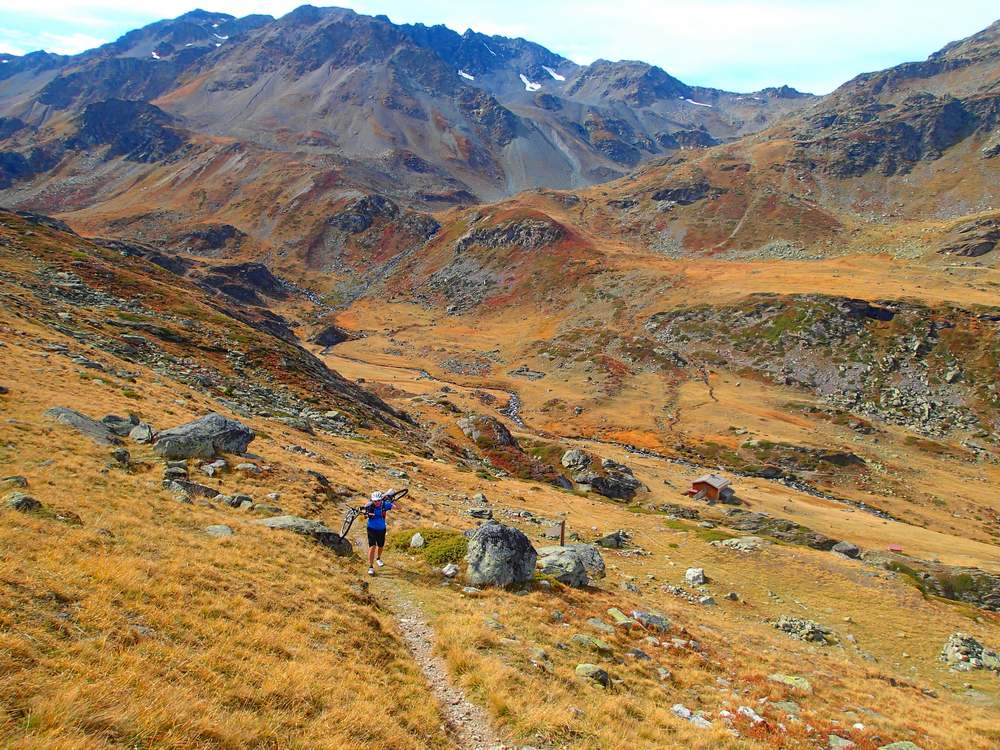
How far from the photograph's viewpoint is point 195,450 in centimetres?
2442

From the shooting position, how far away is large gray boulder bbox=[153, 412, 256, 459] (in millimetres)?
24000

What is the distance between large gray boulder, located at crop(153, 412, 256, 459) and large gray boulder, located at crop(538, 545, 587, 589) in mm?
15978

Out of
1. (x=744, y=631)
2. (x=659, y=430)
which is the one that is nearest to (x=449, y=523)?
(x=744, y=631)

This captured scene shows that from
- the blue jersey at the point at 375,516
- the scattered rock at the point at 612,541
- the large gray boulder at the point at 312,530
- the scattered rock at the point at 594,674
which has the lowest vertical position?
the scattered rock at the point at 612,541

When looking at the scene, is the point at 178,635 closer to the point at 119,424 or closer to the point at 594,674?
the point at 594,674

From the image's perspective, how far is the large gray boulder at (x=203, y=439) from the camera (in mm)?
24000

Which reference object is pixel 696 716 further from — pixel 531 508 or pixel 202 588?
pixel 531 508

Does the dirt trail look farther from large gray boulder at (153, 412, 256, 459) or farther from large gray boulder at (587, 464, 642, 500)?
large gray boulder at (587, 464, 642, 500)

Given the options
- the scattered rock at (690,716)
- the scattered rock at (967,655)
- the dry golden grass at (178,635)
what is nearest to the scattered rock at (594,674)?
the scattered rock at (690,716)

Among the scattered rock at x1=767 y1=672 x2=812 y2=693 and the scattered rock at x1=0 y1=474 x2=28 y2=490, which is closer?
the scattered rock at x1=0 y1=474 x2=28 y2=490

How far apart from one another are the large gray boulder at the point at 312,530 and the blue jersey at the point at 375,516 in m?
2.07

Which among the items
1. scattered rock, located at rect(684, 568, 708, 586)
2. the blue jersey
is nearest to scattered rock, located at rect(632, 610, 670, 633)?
the blue jersey

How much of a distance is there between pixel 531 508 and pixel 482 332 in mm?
109852

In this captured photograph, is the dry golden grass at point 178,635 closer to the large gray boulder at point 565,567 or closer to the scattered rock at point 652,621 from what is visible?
the large gray boulder at point 565,567
